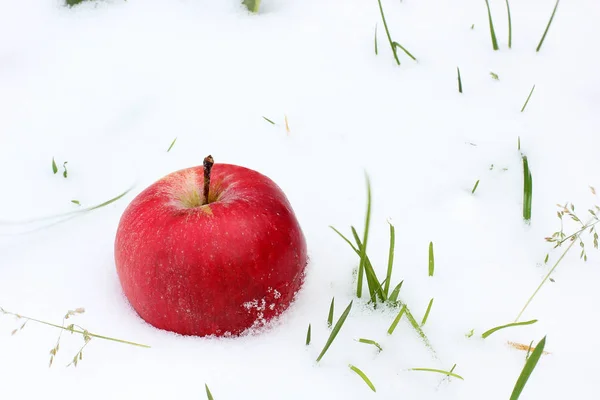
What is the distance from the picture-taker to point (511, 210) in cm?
169

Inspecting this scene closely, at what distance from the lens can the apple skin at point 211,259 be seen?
1.28 meters

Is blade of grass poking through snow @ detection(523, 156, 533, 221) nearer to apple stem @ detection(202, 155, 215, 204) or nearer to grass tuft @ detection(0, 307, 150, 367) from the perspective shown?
apple stem @ detection(202, 155, 215, 204)

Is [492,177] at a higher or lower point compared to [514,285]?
higher

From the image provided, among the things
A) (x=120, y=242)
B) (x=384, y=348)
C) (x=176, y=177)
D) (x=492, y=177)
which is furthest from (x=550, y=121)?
(x=120, y=242)

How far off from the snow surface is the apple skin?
0.23ft

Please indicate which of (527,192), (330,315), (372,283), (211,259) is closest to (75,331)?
(211,259)

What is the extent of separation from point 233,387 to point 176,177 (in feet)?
1.74

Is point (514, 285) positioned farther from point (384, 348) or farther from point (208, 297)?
point (208, 297)

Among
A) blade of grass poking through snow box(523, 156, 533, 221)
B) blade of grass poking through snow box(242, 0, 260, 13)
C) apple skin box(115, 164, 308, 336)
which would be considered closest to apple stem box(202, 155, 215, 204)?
apple skin box(115, 164, 308, 336)

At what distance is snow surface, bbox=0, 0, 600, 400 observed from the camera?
51.4 inches

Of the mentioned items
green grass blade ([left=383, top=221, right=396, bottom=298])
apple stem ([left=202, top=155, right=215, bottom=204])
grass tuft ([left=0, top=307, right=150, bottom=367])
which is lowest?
grass tuft ([left=0, top=307, right=150, bottom=367])

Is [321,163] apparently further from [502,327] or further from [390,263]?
[502,327]

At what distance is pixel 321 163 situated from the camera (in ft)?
6.07

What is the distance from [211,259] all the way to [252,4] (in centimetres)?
146
